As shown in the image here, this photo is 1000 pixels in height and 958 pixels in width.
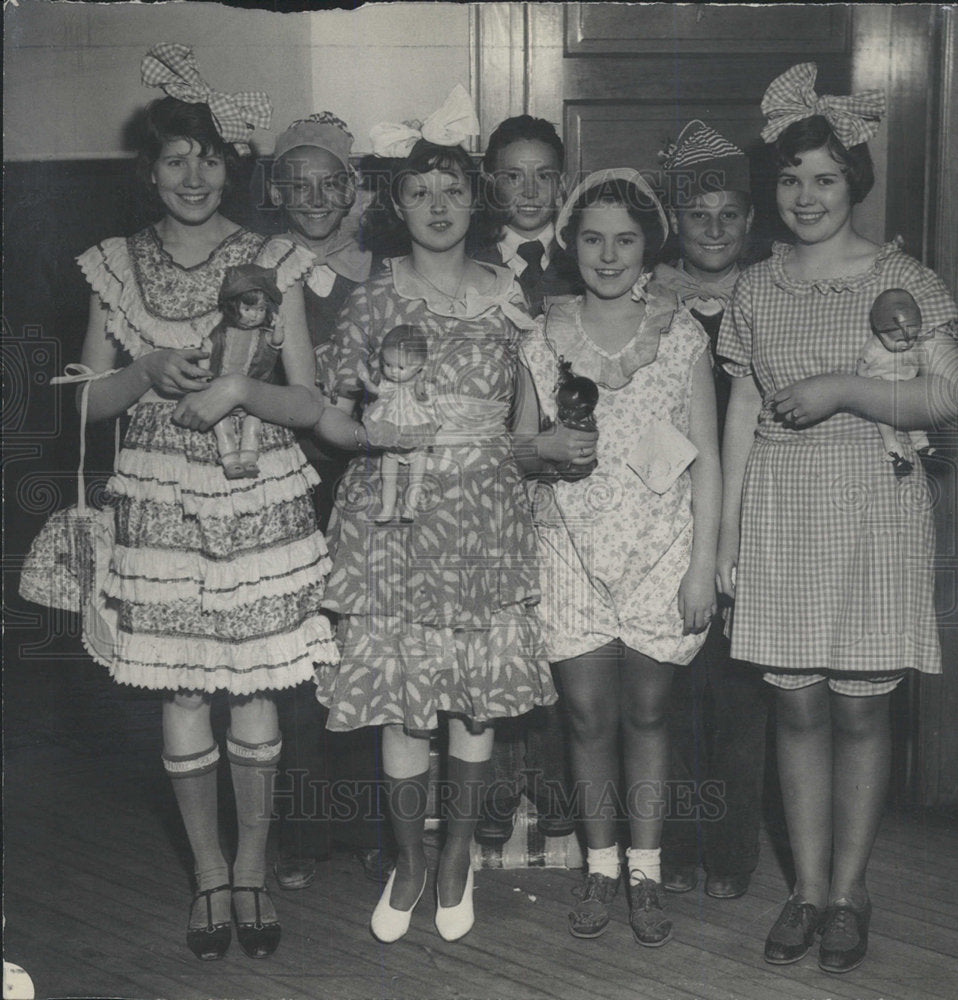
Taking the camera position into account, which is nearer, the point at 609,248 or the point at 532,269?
the point at 609,248

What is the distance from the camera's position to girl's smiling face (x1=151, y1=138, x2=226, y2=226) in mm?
2951

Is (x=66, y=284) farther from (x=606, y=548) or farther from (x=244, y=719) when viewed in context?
(x=606, y=548)

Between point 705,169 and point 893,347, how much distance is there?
Answer: 776mm

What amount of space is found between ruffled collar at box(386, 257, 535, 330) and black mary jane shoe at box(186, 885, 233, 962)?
5.28ft

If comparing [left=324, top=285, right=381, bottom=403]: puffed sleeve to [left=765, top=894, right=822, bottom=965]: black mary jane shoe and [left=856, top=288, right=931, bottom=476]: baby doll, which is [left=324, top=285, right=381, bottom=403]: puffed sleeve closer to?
[left=856, top=288, right=931, bottom=476]: baby doll

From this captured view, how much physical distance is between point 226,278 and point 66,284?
23.0 inches

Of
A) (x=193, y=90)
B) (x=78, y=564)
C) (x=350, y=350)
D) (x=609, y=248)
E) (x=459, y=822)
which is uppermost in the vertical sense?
(x=193, y=90)

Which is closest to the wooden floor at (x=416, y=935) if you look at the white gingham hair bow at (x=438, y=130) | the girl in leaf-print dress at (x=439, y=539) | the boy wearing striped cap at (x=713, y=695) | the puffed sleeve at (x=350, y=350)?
the boy wearing striped cap at (x=713, y=695)

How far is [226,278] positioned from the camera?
9.59ft

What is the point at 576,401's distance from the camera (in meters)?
3.00

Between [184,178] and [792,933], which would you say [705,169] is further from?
[792,933]

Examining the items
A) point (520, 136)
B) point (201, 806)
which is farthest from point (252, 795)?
point (520, 136)

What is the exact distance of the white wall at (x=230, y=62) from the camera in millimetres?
3328

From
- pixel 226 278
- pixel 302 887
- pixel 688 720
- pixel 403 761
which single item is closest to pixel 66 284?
pixel 226 278
